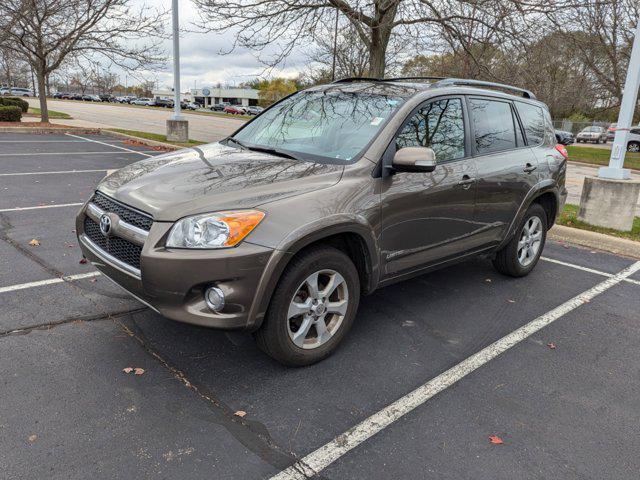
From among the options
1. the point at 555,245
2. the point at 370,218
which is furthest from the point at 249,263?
the point at 555,245

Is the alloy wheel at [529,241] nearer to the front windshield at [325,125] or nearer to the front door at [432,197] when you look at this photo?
the front door at [432,197]

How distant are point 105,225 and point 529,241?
407 cm

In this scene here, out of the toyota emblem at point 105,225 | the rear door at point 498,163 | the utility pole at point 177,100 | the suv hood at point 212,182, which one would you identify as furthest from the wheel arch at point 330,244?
the utility pole at point 177,100

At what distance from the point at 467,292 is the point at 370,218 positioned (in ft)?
6.22

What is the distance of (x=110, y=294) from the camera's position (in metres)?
4.20

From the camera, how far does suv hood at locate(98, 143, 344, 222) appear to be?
2.86 meters

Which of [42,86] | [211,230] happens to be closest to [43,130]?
[42,86]

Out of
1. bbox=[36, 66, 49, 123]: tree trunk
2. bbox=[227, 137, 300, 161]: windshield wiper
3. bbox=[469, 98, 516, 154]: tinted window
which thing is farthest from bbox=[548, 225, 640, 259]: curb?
bbox=[36, 66, 49, 123]: tree trunk

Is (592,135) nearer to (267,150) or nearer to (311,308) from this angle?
(267,150)

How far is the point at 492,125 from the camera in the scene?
178 inches

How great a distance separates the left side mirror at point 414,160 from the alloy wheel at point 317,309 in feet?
2.74

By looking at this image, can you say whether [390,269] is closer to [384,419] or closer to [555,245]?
[384,419]

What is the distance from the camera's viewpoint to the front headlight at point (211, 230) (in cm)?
274

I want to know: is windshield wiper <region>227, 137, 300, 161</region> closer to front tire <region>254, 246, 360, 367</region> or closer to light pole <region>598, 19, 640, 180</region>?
front tire <region>254, 246, 360, 367</region>
